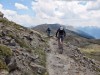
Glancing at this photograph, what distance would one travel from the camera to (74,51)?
43031 mm

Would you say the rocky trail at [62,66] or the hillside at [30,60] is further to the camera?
the rocky trail at [62,66]

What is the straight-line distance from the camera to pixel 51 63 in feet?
107

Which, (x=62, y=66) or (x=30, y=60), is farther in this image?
(x=62, y=66)

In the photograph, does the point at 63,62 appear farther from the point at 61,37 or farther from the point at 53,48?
the point at 53,48

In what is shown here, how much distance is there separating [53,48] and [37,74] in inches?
676

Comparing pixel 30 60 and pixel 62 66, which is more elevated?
pixel 30 60

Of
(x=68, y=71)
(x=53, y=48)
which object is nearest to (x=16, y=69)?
(x=68, y=71)

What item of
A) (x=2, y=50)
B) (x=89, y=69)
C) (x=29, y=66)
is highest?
(x=2, y=50)

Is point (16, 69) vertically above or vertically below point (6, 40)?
below

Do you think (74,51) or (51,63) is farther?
(74,51)

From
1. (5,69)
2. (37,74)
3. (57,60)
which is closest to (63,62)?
(57,60)

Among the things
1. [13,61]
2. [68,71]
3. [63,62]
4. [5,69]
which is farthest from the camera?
[63,62]

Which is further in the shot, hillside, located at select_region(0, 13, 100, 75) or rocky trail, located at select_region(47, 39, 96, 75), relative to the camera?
rocky trail, located at select_region(47, 39, 96, 75)

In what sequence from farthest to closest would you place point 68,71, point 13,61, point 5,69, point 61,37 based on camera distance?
point 61,37, point 68,71, point 13,61, point 5,69
